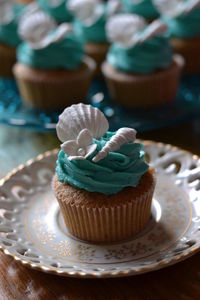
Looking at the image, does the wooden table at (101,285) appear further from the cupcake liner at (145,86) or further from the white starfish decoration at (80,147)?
the cupcake liner at (145,86)

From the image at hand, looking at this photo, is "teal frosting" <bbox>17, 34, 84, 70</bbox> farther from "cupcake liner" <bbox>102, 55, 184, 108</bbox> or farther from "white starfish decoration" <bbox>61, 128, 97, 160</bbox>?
"white starfish decoration" <bbox>61, 128, 97, 160</bbox>

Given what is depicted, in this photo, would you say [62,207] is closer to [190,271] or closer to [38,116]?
[190,271]

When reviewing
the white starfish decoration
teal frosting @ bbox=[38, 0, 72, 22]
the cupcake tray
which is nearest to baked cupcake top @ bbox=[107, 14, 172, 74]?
the cupcake tray

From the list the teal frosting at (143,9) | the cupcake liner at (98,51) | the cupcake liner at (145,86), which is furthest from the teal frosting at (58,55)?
the teal frosting at (143,9)

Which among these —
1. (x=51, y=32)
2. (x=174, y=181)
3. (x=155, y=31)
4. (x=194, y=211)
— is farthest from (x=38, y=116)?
(x=194, y=211)

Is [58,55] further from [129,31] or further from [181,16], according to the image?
[181,16]

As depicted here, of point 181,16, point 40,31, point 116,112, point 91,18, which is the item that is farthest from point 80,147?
point 91,18

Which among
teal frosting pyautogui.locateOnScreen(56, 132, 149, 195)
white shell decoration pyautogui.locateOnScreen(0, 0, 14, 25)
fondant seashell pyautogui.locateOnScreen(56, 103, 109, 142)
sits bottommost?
white shell decoration pyautogui.locateOnScreen(0, 0, 14, 25)
